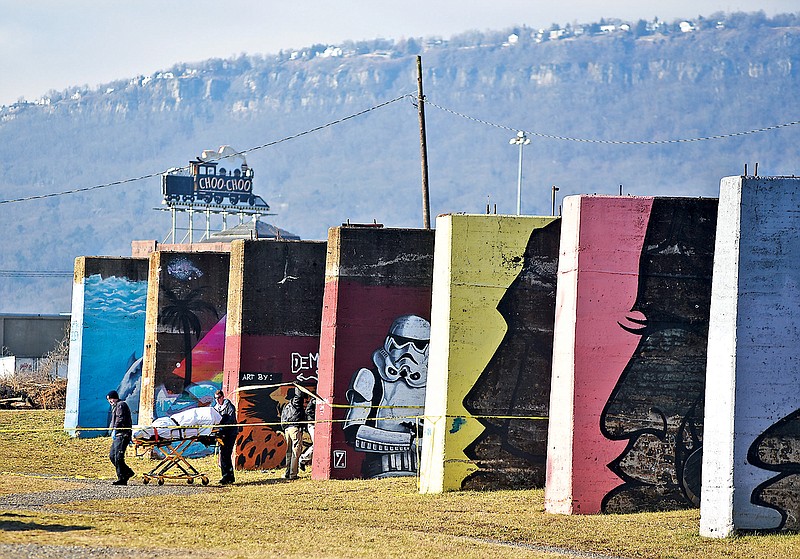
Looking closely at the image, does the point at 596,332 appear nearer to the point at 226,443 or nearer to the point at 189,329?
the point at 226,443

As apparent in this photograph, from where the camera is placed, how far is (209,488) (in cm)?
2712

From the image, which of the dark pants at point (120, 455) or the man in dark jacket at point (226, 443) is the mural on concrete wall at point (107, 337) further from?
the dark pants at point (120, 455)

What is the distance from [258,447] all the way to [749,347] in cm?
1479

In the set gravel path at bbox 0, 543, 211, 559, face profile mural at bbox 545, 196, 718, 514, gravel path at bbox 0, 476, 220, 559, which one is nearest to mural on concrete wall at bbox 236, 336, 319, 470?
gravel path at bbox 0, 476, 220, 559

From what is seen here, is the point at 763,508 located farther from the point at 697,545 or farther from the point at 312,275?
the point at 312,275

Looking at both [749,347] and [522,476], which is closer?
[749,347]

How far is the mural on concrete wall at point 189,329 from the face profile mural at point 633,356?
16.9 m

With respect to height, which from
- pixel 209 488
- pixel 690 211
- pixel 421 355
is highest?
pixel 690 211

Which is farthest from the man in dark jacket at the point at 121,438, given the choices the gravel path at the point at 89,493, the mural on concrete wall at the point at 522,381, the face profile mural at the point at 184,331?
the face profile mural at the point at 184,331

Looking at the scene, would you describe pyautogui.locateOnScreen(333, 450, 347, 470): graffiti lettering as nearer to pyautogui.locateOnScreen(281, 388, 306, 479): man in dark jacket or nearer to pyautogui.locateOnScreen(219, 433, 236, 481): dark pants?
pyautogui.locateOnScreen(281, 388, 306, 479): man in dark jacket

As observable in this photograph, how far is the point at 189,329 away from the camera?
122 ft

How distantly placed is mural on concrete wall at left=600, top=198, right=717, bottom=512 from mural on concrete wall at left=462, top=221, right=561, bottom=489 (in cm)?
339

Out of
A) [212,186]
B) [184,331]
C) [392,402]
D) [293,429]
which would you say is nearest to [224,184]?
[212,186]

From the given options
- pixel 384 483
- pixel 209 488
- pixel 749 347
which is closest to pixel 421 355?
pixel 384 483
